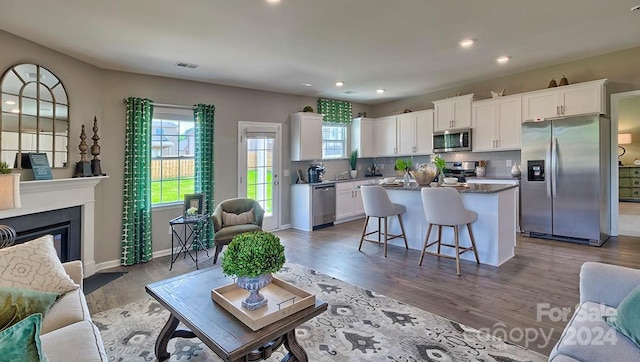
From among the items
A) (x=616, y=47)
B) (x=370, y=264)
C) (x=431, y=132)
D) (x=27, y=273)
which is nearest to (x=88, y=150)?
(x=27, y=273)

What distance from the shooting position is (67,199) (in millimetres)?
3646

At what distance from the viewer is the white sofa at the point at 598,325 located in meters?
1.39

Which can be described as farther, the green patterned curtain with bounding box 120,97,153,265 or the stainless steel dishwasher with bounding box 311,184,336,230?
the stainless steel dishwasher with bounding box 311,184,336,230

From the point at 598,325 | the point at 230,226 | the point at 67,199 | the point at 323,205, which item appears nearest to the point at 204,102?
the point at 230,226

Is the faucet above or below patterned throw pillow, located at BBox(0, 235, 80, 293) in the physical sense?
above

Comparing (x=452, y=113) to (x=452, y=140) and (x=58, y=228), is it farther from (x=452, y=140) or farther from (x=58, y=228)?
(x=58, y=228)

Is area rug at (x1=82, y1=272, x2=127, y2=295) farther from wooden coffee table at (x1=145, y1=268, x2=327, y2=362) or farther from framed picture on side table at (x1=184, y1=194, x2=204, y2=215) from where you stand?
wooden coffee table at (x1=145, y1=268, x2=327, y2=362)

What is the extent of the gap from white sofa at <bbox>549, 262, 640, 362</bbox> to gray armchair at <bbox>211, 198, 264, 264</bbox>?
11.2ft

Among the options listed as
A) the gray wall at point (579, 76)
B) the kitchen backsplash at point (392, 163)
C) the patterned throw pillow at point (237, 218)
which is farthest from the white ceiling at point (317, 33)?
the patterned throw pillow at point (237, 218)

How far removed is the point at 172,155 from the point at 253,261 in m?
3.77

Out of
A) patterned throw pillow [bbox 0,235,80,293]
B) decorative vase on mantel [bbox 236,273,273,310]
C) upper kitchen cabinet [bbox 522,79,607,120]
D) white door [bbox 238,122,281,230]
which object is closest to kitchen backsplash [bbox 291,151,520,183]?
white door [bbox 238,122,281,230]

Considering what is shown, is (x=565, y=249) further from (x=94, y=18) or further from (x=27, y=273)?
(x=94, y=18)

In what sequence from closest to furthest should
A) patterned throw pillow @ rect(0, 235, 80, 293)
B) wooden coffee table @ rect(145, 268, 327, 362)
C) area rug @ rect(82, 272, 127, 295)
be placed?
wooden coffee table @ rect(145, 268, 327, 362), patterned throw pillow @ rect(0, 235, 80, 293), area rug @ rect(82, 272, 127, 295)

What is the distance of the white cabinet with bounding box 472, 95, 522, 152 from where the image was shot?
554 cm
